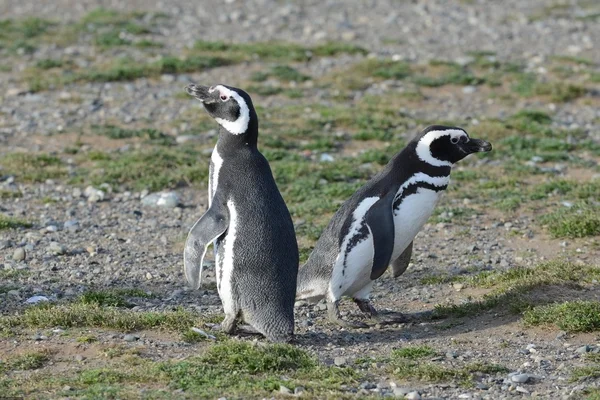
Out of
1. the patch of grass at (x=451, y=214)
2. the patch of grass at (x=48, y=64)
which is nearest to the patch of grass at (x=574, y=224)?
the patch of grass at (x=451, y=214)

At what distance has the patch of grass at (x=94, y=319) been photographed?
19.5ft

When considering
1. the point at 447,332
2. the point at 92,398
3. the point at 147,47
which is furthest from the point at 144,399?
the point at 147,47

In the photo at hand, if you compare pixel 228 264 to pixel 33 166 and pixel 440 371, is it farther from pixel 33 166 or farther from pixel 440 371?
pixel 33 166

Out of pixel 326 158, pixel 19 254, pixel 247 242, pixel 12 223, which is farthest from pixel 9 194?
pixel 247 242

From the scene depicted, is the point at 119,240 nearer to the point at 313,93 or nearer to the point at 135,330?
the point at 135,330

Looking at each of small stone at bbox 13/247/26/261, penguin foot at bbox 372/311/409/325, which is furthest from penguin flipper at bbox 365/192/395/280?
small stone at bbox 13/247/26/261

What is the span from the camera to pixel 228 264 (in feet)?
20.2

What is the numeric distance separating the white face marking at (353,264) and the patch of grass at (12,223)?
10.0 feet

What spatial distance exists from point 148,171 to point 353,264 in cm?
400

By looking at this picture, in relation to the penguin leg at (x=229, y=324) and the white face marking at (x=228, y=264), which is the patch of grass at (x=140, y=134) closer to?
the white face marking at (x=228, y=264)

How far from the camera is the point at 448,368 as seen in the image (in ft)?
18.0

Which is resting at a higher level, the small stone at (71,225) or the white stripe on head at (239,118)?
the white stripe on head at (239,118)

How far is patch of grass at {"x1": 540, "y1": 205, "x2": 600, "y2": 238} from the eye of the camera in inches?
321

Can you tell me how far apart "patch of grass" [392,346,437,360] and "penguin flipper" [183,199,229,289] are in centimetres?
119
